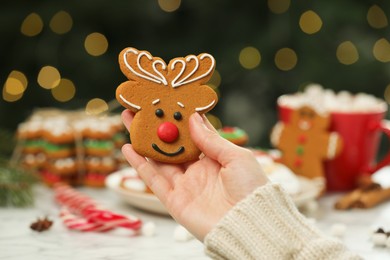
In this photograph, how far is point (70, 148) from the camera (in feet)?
5.67

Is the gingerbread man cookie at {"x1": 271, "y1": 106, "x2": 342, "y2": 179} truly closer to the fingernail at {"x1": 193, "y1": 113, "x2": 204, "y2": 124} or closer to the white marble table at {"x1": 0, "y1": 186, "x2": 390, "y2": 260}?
the white marble table at {"x1": 0, "y1": 186, "x2": 390, "y2": 260}

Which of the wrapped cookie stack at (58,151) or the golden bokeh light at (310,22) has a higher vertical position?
the golden bokeh light at (310,22)

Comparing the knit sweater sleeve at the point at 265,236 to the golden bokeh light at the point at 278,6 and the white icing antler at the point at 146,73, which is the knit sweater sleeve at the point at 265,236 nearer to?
the white icing antler at the point at 146,73

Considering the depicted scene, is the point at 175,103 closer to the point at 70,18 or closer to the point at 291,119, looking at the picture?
the point at 291,119

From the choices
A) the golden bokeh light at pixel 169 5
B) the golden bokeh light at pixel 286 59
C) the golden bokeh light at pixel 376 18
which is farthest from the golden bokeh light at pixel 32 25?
the golden bokeh light at pixel 376 18

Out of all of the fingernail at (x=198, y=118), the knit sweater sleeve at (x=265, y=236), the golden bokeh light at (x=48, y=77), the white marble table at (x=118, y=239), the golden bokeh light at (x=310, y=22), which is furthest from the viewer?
the golden bokeh light at (x=48, y=77)

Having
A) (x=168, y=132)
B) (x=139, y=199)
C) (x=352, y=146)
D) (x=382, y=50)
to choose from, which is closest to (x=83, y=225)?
(x=139, y=199)

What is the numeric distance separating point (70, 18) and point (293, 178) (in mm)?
1108

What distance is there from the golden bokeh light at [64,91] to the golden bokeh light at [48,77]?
0.02m

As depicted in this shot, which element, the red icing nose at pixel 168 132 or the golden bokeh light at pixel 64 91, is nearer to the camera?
the red icing nose at pixel 168 132

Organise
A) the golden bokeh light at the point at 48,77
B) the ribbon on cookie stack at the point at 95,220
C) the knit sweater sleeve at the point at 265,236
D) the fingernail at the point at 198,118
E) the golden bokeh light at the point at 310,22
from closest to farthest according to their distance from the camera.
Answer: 1. the knit sweater sleeve at the point at 265,236
2. the fingernail at the point at 198,118
3. the ribbon on cookie stack at the point at 95,220
4. the golden bokeh light at the point at 310,22
5. the golden bokeh light at the point at 48,77

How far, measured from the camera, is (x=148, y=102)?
1.14m

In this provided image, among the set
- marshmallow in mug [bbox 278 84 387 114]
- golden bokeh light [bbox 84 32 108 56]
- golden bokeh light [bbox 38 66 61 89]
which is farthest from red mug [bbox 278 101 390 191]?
golden bokeh light [bbox 38 66 61 89]

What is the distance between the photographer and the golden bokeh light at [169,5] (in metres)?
2.22
